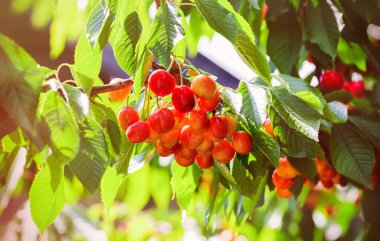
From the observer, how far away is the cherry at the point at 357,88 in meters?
1.80

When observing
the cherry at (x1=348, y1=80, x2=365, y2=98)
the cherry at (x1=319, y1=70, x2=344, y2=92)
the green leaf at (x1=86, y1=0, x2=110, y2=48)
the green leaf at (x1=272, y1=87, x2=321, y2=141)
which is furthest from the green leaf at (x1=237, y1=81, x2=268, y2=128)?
the cherry at (x1=348, y1=80, x2=365, y2=98)

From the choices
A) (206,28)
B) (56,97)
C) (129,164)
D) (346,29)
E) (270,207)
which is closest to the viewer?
(56,97)

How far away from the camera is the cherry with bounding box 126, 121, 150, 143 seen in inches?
39.5

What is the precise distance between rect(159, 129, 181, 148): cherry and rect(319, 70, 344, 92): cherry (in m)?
0.70

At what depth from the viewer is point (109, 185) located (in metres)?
1.12

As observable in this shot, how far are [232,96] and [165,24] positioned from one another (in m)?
0.15

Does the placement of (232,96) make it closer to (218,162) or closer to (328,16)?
(218,162)

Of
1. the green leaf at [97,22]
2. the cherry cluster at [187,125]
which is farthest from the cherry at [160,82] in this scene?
the green leaf at [97,22]

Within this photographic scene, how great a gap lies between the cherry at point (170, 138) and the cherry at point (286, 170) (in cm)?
42

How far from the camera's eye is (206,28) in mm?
1718

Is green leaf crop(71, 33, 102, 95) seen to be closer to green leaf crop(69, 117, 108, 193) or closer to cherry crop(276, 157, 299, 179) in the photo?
green leaf crop(69, 117, 108, 193)

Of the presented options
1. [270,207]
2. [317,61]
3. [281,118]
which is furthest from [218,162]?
[270,207]

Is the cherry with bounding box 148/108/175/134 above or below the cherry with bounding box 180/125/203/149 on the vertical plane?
above

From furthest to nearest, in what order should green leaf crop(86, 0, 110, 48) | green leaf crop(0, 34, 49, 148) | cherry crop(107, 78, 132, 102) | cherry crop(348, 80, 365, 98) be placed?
cherry crop(348, 80, 365, 98)
cherry crop(107, 78, 132, 102)
green leaf crop(86, 0, 110, 48)
green leaf crop(0, 34, 49, 148)
